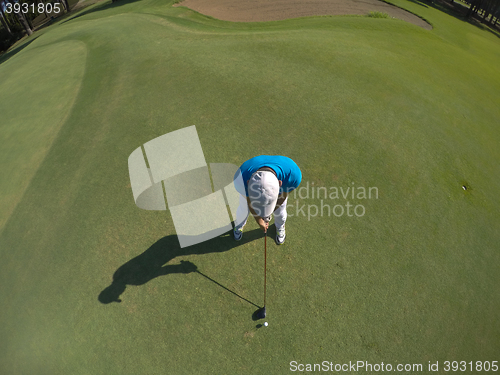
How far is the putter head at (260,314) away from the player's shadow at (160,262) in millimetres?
154

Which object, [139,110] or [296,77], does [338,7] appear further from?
[139,110]

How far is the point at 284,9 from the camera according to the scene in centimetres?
1402

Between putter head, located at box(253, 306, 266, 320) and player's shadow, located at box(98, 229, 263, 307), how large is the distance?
154 millimetres

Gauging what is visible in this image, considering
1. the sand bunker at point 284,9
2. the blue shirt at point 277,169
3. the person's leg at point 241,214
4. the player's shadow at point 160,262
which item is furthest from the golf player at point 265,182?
the sand bunker at point 284,9

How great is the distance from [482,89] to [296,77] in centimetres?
611

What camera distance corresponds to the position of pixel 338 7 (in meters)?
14.0

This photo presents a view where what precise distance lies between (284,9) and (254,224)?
44.9ft

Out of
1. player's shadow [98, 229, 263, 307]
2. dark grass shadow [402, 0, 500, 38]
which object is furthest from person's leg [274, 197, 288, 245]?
→ dark grass shadow [402, 0, 500, 38]

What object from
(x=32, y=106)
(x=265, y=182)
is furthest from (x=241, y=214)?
(x=32, y=106)

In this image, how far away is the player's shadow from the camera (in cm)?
420

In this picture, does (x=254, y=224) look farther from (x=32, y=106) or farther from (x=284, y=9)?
(x=284, y=9)

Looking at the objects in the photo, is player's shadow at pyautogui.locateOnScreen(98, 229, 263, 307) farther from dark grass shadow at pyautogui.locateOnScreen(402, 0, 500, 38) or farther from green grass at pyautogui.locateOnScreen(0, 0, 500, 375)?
dark grass shadow at pyautogui.locateOnScreen(402, 0, 500, 38)

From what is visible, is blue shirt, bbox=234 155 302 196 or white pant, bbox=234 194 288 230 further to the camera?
white pant, bbox=234 194 288 230

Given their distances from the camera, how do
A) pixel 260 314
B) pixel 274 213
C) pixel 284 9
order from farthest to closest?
1. pixel 284 9
2. pixel 274 213
3. pixel 260 314
